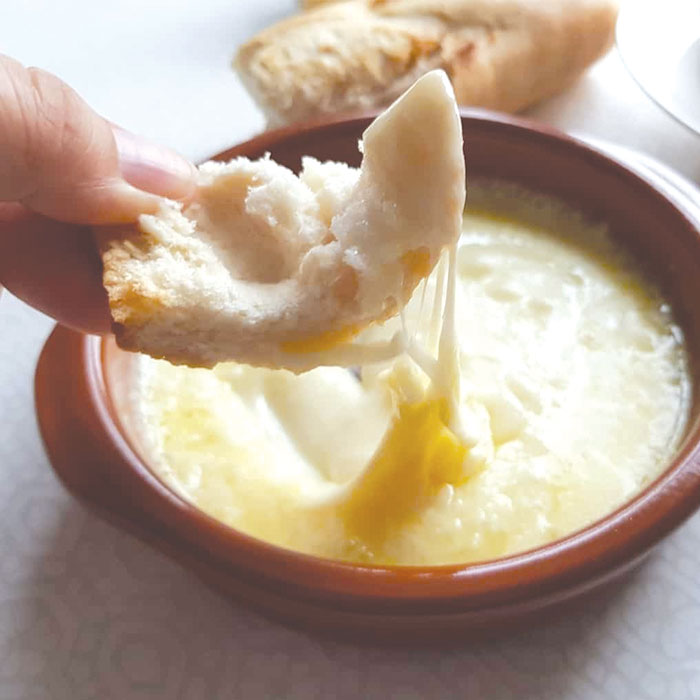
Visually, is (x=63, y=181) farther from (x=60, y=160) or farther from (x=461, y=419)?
(x=461, y=419)

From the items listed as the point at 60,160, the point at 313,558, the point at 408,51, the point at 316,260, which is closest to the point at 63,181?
the point at 60,160

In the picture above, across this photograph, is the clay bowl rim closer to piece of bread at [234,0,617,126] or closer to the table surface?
the table surface

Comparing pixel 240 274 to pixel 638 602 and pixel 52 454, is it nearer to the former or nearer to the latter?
→ pixel 52 454

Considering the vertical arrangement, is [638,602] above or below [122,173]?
below

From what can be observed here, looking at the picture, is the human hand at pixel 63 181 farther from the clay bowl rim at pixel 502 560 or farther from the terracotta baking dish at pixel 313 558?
the clay bowl rim at pixel 502 560

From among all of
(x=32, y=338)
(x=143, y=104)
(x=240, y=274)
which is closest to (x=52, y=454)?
(x=240, y=274)

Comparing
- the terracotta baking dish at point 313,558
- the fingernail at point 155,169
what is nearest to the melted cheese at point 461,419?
the terracotta baking dish at point 313,558

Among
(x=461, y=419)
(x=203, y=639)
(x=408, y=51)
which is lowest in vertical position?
(x=203, y=639)

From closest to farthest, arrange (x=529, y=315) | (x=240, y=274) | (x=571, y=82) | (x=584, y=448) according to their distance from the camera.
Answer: (x=240, y=274) → (x=584, y=448) → (x=529, y=315) → (x=571, y=82)
